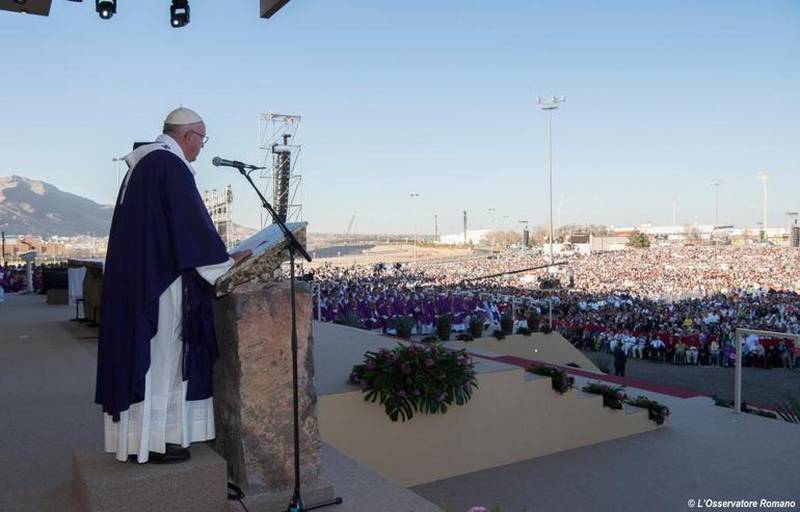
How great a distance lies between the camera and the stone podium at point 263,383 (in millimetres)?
2547

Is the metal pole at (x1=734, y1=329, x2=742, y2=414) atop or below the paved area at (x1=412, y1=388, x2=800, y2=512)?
atop

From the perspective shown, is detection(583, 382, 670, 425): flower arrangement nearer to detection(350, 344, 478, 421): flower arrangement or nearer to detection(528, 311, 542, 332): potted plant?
detection(350, 344, 478, 421): flower arrangement

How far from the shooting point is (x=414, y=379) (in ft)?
19.8

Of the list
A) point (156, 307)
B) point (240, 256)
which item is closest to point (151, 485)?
point (156, 307)

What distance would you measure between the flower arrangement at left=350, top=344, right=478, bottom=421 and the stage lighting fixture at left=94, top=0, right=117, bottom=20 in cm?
564

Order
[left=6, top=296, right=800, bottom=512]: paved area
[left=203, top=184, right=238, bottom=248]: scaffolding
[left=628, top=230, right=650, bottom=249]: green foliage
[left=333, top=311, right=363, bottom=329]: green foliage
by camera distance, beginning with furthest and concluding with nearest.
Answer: [left=628, top=230, right=650, bottom=249]: green foliage < [left=203, top=184, right=238, bottom=248]: scaffolding < [left=333, top=311, right=363, bottom=329]: green foliage < [left=6, top=296, right=800, bottom=512]: paved area

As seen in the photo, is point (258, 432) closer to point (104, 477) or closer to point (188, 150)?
point (104, 477)

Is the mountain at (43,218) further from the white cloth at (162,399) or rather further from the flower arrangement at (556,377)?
the white cloth at (162,399)

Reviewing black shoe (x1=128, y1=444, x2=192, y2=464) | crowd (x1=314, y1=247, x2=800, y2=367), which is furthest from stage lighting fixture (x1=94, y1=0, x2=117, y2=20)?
crowd (x1=314, y1=247, x2=800, y2=367)

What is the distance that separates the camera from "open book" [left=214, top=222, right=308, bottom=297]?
2486 mm

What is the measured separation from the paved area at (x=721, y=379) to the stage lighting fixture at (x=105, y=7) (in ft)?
45.4

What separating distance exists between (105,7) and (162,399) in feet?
23.4

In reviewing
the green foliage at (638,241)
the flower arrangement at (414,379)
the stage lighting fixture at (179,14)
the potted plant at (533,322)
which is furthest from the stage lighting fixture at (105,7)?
the green foliage at (638,241)

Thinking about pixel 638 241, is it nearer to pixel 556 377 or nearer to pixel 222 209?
pixel 222 209
